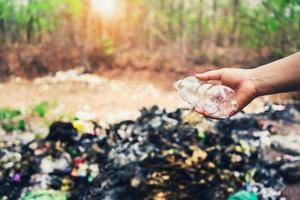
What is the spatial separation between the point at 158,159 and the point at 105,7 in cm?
292

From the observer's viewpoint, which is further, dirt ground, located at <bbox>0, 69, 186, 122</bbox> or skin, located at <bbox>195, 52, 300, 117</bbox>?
dirt ground, located at <bbox>0, 69, 186, 122</bbox>

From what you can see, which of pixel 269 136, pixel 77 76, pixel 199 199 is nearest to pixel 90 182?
pixel 199 199

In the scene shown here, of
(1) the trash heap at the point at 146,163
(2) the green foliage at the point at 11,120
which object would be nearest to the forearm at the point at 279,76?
(1) the trash heap at the point at 146,163

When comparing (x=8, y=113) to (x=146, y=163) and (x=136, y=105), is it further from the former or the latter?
(x=146, y=163)

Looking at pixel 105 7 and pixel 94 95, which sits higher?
pixel 105 7

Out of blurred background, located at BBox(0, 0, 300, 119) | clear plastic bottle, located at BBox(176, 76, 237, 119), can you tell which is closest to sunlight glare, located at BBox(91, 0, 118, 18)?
blurred background, located at BBox(0, 0, 300, 119)

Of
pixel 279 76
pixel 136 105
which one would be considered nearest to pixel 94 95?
pixel 136 105

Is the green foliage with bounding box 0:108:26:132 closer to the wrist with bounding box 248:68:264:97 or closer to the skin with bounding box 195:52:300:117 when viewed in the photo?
the skin with bounding box 195:52:300:117

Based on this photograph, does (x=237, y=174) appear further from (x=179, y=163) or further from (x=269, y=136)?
(x=269, y=136)

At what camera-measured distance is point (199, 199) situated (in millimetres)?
2953

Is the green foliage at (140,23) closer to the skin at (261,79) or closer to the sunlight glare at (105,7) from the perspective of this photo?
the sunlight glare at (105,7)

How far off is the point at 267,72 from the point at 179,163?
138 centimetres

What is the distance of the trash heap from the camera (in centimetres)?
298

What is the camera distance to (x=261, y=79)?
174cm
